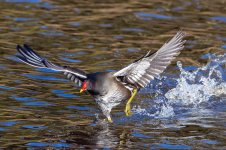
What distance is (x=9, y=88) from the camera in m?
10.3

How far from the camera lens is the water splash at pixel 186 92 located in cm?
963

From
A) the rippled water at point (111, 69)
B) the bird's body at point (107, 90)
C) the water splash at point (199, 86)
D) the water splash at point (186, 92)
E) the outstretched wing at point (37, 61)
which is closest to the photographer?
the rippled water at point (111, 69)

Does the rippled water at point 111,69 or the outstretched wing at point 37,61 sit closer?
the rippled water at point 111,69

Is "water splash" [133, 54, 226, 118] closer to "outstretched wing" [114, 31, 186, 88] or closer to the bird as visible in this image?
the bird

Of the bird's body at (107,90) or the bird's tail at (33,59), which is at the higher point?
the bird's tail at (33,59)

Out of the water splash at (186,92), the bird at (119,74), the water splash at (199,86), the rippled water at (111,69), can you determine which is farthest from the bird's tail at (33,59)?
the water splash at (199,86)

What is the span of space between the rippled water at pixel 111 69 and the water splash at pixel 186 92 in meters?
0.01

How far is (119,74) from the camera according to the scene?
8.69 m


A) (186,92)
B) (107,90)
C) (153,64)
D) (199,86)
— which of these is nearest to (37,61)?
(107,90)

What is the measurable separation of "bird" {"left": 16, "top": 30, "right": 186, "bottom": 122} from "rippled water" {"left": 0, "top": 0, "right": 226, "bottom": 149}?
1.12 feet

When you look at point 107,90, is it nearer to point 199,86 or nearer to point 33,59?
point 33,59

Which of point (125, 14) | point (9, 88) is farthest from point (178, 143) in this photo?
point (125, 14)

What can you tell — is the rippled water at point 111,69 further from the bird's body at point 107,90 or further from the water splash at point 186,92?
the bird's body at point 107,90

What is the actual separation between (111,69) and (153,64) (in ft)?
9.39
